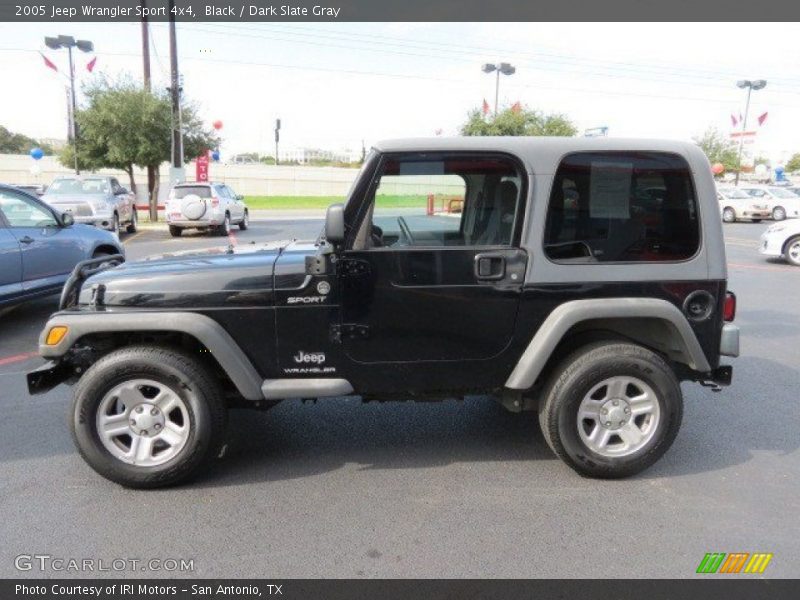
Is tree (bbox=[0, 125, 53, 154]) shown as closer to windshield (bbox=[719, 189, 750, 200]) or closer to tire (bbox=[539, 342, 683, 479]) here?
windshield (bbox=[719, 189, 750, 200])

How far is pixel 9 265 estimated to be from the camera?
6688 millimetres

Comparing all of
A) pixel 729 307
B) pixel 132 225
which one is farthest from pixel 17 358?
pixel 132 225

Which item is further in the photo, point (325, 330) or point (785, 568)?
point (325, 330)

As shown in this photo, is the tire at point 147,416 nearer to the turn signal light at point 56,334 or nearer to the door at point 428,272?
the turn signal light at point 56,334

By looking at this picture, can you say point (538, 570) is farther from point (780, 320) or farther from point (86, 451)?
point (780, 320)

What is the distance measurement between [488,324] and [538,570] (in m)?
1.32

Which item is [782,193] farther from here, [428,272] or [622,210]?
[428,272]

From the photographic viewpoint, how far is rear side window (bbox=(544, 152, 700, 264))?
11.4 feet

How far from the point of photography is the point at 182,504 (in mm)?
3275
